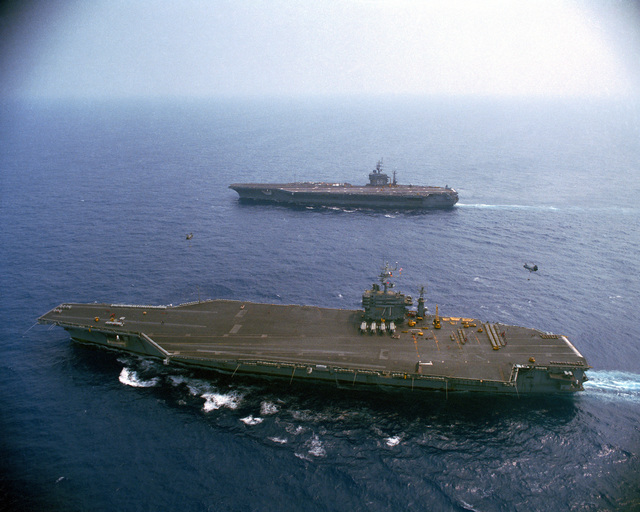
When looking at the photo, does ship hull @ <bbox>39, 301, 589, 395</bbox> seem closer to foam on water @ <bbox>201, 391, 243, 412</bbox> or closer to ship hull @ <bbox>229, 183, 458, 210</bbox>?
foam on water @ <bbox>201, 391, 243, 412</bbox>

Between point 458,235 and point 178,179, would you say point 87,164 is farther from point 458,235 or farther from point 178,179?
point 458,235

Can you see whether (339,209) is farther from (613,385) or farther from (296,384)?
(613,385)

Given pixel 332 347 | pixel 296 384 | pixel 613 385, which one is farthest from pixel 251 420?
pixel 613 385

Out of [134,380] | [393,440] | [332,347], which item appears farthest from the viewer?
[332,347]

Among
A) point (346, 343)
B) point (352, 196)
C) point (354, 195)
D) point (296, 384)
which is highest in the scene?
point (354, 195)

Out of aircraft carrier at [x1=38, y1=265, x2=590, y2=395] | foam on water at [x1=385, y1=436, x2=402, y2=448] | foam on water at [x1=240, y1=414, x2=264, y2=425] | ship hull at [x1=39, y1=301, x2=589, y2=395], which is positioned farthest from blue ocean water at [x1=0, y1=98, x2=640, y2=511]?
aircraft carrier at [x1=38, y1=265, x2=590, y2=395]

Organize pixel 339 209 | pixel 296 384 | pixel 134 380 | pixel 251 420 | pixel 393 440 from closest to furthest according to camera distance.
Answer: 1. pixel 393 440
2. pixel 251 420
3. pixel 296 384
4. pixel 134 380
5. pixel 339 209

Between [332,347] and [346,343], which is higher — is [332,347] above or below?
below
